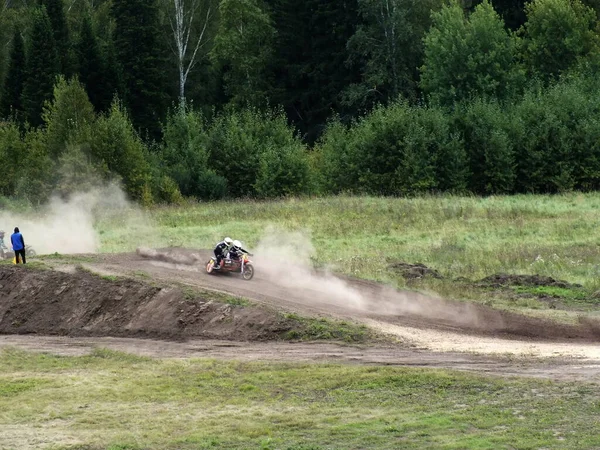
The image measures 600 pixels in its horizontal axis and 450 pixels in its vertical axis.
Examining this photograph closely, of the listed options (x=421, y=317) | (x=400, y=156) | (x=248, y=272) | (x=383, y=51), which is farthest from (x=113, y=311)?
(x=383, y=51)

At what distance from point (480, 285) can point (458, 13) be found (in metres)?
58.2

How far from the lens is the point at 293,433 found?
689 inches

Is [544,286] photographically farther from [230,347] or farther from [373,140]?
[373,140]

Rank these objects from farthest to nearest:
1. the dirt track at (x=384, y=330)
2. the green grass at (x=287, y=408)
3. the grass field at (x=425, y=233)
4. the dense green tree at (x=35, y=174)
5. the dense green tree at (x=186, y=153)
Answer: the dense green tree at (x=186, y=153)
the dense green tree at (x=35, y=174)
the grass field at (x=425, y=233)
the dirt track at (x=384, y=330)
the green grass at (x=287, y=408)

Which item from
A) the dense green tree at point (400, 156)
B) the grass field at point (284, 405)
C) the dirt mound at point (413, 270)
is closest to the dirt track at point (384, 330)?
the grass field at point (284, 405)

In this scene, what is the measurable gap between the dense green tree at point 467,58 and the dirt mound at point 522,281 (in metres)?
51.7

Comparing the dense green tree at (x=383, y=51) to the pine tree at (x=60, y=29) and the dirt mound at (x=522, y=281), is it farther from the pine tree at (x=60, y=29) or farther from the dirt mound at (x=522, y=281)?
the dirt mound at (x=522, y=281)

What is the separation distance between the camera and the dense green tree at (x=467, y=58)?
85.4 m

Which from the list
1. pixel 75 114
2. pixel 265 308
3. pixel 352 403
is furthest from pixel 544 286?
pixel 75 114

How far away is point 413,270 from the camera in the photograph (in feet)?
116

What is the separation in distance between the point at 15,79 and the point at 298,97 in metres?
24.8

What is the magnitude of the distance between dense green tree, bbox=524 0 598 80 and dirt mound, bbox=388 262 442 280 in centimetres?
5633

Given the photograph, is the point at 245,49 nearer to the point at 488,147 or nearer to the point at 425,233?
the point at 488,147

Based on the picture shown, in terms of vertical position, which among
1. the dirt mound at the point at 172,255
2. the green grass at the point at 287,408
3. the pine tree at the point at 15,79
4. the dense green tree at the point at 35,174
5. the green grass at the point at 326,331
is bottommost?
the green grass at the point at 287,408
